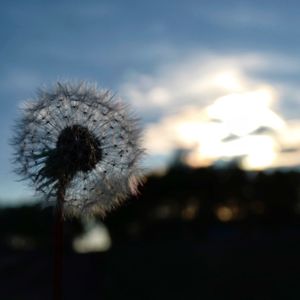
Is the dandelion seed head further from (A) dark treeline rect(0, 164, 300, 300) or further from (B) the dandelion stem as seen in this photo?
(A) dark treeline rect(0, 164, 300, 300)

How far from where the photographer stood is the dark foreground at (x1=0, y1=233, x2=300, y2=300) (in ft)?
74.0

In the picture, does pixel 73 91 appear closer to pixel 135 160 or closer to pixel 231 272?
pixel 135 160

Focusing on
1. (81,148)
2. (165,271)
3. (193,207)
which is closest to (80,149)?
(81,148)

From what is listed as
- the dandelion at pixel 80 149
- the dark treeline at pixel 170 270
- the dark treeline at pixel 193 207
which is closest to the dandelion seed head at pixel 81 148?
the dandelion at pixel 80 149

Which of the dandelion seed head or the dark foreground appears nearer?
the dandelion seed head

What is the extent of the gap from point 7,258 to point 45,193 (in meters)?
20.0

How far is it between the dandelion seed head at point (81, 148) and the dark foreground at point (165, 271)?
16319 millimetres

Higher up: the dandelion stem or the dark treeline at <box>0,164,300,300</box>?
the dark treeline at <box>0,164,300,300</box>

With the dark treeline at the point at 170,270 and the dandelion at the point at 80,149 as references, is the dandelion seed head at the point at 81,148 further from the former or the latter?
the dark treeline at the point at 170,270

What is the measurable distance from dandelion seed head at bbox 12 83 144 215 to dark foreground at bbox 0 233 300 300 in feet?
53.5

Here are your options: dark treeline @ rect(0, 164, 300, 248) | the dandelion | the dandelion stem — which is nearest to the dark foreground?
the dandelion

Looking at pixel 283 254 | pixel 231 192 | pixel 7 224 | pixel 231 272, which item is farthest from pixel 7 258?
pixel 231 192

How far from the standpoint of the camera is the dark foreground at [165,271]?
2255 centimetres

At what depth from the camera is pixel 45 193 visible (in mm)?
5797
